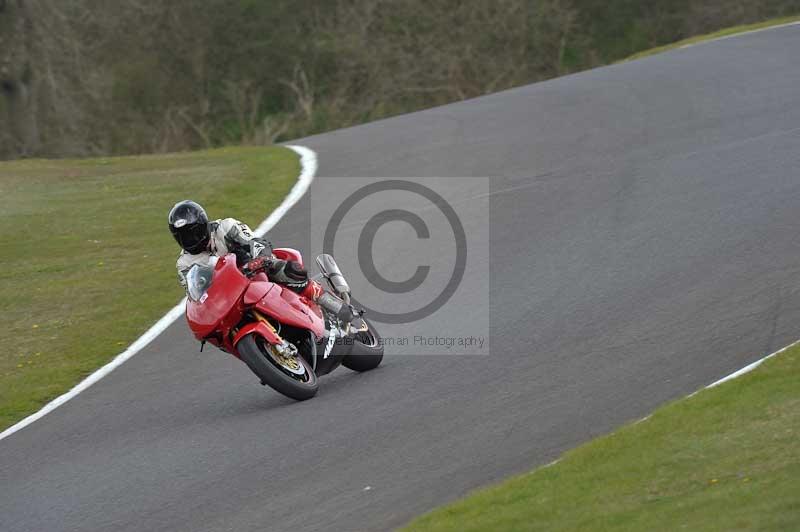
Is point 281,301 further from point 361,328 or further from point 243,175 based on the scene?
point 243,175

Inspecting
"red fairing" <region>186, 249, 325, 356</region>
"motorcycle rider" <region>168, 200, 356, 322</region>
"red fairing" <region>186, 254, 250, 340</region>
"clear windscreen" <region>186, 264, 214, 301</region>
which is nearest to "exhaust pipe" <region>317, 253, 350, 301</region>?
"motorcycle rider" <region>168, 200, 356, 322</region>

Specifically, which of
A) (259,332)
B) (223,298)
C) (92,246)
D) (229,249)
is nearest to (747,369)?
(259,332)

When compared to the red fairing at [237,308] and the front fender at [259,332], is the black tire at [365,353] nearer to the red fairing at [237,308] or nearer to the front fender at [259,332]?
the red fairing at [237,308]

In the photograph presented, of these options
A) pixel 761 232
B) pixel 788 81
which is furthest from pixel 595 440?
pixel 788 81

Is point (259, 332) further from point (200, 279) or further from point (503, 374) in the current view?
point (503, 374)

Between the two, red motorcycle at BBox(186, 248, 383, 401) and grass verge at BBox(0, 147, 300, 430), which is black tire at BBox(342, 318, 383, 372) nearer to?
red motorcycle at BBox(186, 248, 383, 401)

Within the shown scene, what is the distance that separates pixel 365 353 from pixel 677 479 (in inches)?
146

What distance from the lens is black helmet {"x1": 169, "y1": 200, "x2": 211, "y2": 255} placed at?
27.4 feet

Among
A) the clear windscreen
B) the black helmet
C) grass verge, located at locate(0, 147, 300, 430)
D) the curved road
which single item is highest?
the black helmet

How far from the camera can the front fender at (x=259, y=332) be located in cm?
818

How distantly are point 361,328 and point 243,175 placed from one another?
8.48 metres

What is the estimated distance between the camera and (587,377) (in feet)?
27.6

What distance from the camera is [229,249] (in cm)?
867

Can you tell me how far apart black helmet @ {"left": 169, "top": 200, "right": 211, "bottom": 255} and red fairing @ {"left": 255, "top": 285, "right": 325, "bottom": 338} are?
626 millimetres
